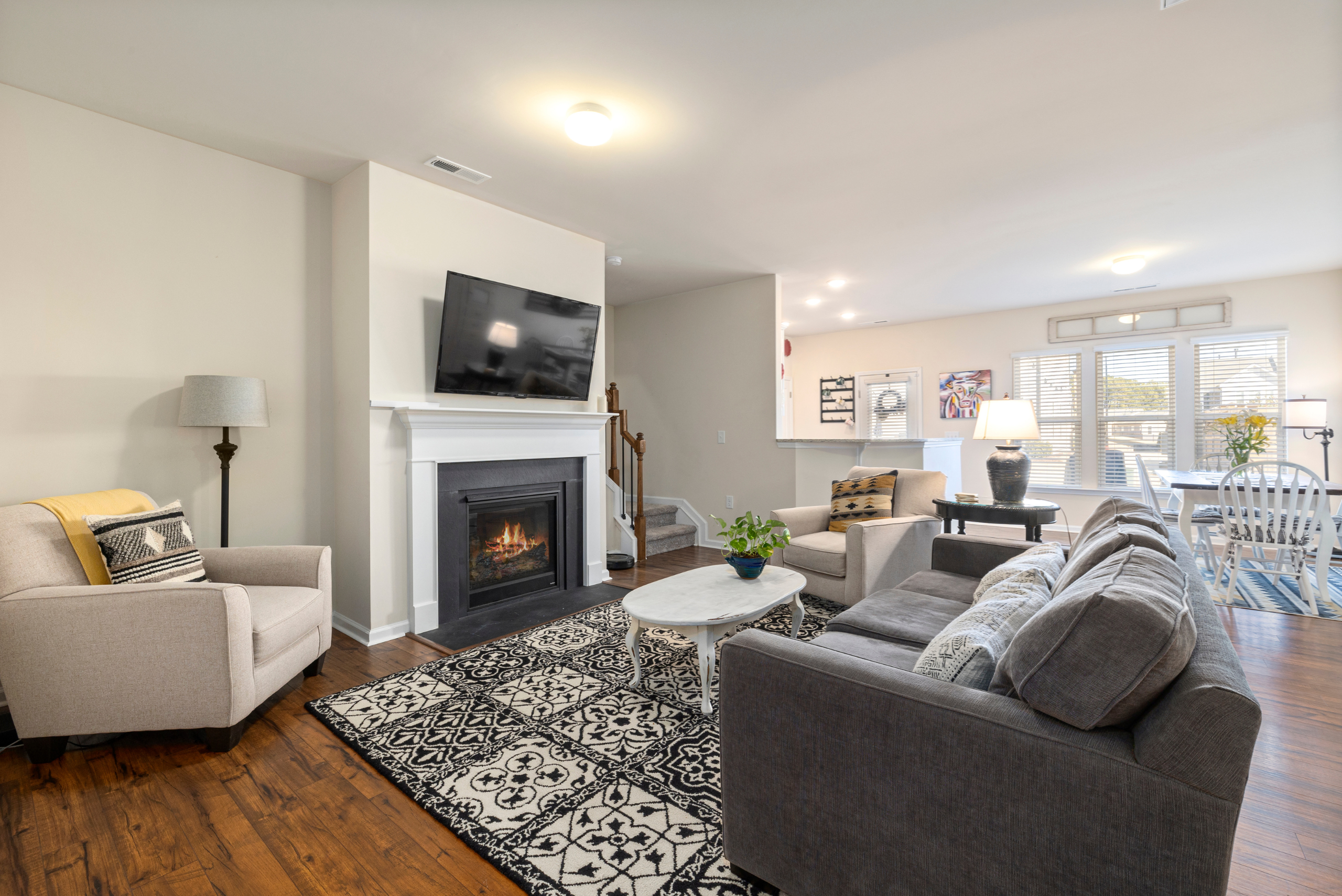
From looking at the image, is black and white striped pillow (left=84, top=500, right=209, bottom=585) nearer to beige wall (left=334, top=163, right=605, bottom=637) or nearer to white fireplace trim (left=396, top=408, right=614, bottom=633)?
beige wall (left=334, top=163, right=605, bottom=637)

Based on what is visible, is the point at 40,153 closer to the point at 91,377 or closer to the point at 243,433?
the point at 91,377

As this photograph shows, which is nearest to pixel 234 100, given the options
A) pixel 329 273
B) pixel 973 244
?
pixel 329 273

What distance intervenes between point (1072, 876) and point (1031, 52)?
2631mm

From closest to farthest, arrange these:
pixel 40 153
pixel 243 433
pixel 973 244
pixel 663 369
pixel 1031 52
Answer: pixel 1031 52
pixel 40 153
pixel 243 433
pixel 973 244
pixel 663 369

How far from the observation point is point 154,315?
282 centimetres

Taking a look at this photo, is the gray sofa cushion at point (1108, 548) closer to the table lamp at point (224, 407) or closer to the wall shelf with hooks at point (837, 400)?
the table lamp at point (224, 407)

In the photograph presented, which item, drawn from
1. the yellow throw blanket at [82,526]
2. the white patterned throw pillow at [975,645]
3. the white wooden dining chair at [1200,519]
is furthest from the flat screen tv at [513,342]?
the white wooden dining chair at [1200,519]

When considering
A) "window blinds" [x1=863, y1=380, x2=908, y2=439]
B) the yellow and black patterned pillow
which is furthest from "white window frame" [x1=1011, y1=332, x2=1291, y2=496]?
the yellow and black patterned pillow

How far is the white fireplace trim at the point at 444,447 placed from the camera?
3.24m

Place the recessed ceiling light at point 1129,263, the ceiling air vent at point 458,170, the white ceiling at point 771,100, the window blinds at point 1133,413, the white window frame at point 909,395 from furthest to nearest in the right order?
the white window frame at point 909,395, the window blinds at point 1133,413, the recessed ceiling light at point 1129,263, the ceiling air vent at point 458,170, the white ceiling at point 771,100

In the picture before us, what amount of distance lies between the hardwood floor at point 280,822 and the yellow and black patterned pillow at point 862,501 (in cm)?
195

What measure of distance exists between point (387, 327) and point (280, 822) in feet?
7.71

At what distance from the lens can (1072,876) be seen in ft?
3.21

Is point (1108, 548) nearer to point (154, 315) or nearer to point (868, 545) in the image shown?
point (868, 545)
